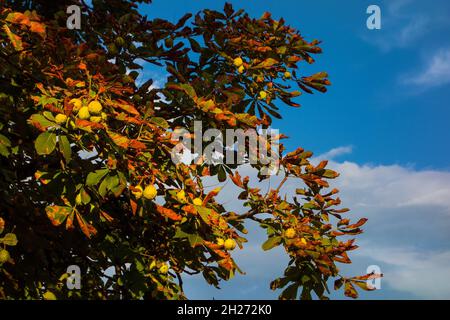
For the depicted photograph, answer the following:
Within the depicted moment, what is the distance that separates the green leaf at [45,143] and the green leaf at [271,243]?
6.47 ft

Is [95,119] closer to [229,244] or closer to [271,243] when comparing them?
[229,244]

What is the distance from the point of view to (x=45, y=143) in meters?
3.17

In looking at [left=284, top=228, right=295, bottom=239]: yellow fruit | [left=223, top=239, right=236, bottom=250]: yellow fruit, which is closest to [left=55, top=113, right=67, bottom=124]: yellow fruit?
[left=223, top=239, right=236, bottom=250]: yellow fruit

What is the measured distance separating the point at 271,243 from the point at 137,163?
139cm

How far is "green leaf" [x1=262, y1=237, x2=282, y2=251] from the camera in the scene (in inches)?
169

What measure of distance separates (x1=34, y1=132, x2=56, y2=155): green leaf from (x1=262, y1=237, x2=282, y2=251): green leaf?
1971 mm

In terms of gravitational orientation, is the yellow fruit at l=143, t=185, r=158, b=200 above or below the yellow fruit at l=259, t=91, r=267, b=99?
below

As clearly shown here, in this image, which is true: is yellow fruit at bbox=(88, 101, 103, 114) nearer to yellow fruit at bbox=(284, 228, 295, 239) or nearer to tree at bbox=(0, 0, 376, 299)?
tree at bbox=(0, 0, 376, 299)

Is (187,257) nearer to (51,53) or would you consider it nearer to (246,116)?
(246,116)

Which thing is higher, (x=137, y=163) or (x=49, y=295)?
(x=137, y=163)

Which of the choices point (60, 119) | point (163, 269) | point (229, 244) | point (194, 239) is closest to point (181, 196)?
point (194, 239)
